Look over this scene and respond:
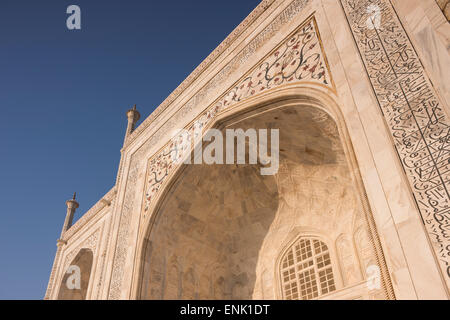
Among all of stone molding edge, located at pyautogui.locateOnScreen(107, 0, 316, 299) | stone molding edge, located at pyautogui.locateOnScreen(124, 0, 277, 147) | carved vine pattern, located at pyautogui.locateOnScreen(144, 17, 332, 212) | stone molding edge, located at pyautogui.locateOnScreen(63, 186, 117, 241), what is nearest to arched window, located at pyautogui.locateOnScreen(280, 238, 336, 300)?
carved vine pattern, located at pyautogui.locateOnScreen(144, 17, 332, 212)

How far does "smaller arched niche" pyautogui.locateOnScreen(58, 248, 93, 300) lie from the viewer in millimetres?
9250

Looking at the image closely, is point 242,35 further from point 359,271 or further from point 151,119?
point 359,271

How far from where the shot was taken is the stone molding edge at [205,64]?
20.2ft

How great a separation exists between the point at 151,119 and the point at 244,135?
2.66 meters

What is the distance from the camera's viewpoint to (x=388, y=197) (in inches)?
120

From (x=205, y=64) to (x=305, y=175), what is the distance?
2.65 meters

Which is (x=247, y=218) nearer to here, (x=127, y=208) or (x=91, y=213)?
(x=127, y=208)

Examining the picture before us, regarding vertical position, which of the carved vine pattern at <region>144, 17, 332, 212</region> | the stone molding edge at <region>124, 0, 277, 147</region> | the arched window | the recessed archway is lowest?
the arched window

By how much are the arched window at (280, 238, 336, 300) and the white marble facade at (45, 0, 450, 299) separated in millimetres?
20

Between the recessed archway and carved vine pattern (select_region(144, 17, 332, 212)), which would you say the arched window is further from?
carved vine pattern (select_region(144, 17, 332, 212))

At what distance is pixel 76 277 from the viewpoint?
30.8ft

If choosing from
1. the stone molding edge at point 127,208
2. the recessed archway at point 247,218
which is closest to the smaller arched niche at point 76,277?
the stone molding edge at point 127,208

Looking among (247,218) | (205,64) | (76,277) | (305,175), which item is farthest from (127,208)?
(76,277)

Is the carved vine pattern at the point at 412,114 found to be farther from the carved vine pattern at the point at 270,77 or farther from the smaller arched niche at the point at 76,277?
the smaller arched niche at the point at 76,277
